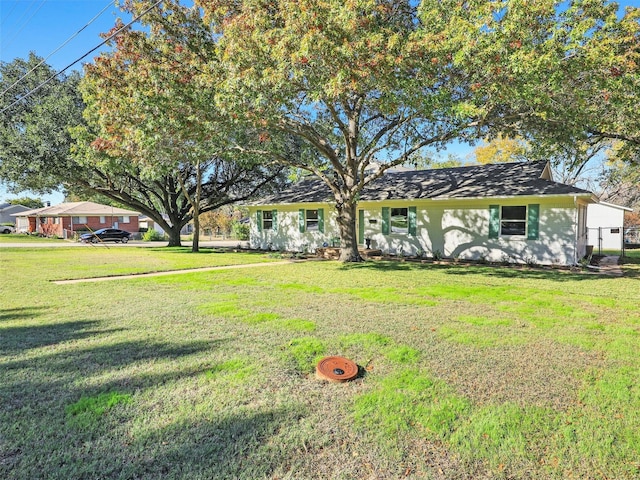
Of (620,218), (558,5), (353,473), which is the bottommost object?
(353,473)

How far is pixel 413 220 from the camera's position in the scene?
51.7 ft

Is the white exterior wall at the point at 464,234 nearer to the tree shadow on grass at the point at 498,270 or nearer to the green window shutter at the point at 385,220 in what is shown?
the green window shutter at the point at 385,220

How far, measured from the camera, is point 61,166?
18.6 metres

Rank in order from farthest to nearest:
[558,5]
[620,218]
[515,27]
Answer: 1. [620,218]
2. [558,5]
3. [515,27]

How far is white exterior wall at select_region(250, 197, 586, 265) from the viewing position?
1280cm

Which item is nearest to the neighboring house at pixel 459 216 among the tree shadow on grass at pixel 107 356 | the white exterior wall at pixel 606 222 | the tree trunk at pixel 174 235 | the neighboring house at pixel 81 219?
the white exterior wall at pixel 606 222

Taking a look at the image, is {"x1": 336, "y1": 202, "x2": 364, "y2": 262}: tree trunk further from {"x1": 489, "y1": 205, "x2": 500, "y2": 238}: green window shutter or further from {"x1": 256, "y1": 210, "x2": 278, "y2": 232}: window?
{"x1": 256, "y1": 210, "x2": 278, "y2": 232}: window

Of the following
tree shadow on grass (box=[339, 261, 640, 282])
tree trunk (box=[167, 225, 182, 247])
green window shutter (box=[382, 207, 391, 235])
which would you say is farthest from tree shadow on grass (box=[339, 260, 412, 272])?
tree trunk (box=[167, 225, 182, 247])

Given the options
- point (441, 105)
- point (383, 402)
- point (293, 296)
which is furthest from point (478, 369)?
point (441, 105)

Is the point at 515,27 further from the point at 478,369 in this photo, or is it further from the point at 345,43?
the point at 478,369

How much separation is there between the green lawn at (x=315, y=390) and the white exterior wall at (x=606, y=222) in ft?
59.2

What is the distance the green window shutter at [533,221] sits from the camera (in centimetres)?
1308

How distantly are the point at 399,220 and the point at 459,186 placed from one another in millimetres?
2780

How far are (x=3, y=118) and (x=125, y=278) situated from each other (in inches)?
654
